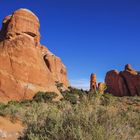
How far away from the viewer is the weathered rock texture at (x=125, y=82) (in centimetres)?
6088

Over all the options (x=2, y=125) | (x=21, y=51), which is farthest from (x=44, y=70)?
(x=2, y=125)

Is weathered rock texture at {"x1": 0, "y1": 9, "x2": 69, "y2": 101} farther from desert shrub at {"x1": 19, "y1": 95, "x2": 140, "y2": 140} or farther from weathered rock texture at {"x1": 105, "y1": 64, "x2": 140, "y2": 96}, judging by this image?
desert shrub at {"x1": 19, "y1": 95, "x2": 140, "y2": 140}

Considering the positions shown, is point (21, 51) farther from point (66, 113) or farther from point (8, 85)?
point (66, 113)

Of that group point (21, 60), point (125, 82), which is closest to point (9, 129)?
point (21, 60)

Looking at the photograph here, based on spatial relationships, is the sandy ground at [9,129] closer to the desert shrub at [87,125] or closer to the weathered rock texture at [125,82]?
the desert shrub at [87,125]

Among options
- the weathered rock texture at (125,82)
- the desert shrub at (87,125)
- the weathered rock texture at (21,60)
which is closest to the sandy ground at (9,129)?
the desert shrub at (87,125)

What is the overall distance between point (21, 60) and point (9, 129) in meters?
25.3

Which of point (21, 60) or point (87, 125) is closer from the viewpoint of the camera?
point (87, 125)

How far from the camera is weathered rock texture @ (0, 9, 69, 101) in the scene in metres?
38.0

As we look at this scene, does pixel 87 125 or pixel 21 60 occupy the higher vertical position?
pixel 21 60

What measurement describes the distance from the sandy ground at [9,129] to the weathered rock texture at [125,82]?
45853mm

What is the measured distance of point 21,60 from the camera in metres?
40.2

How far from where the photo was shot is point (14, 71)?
39.2 m

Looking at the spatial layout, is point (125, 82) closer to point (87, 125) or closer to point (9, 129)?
point (9, 129)
